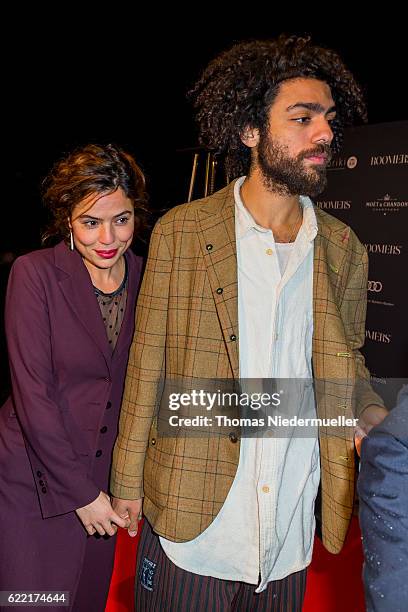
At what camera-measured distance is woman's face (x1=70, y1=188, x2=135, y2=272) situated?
1.89 metres

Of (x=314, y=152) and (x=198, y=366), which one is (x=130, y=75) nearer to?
(x=314, y=152)

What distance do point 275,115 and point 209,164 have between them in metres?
2.16

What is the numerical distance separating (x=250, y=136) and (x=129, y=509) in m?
1.16

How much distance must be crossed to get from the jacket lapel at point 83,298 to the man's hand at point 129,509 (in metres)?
0.40

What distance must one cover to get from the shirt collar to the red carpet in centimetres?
178

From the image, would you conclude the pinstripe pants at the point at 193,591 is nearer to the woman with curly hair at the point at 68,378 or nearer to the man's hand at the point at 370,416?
the woman with curly hair at the point at 68,378

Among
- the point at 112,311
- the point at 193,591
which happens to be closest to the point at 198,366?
the point at 112,311

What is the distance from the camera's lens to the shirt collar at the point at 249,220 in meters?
1.79

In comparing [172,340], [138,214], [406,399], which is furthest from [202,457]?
[406,399]

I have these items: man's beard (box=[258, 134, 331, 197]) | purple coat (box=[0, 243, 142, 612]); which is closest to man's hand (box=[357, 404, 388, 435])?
man's beard (box=[258, 134, 331, 197])

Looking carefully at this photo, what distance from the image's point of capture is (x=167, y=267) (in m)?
1.76

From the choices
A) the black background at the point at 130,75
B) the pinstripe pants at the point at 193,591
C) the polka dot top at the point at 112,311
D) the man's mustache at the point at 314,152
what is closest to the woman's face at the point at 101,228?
the polka dot top at the point at 112,311

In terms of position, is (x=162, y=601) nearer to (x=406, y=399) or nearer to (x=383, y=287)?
(x=406, y=399)

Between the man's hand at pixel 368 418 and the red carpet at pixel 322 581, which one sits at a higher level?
the man's hand at pixel 368 418
